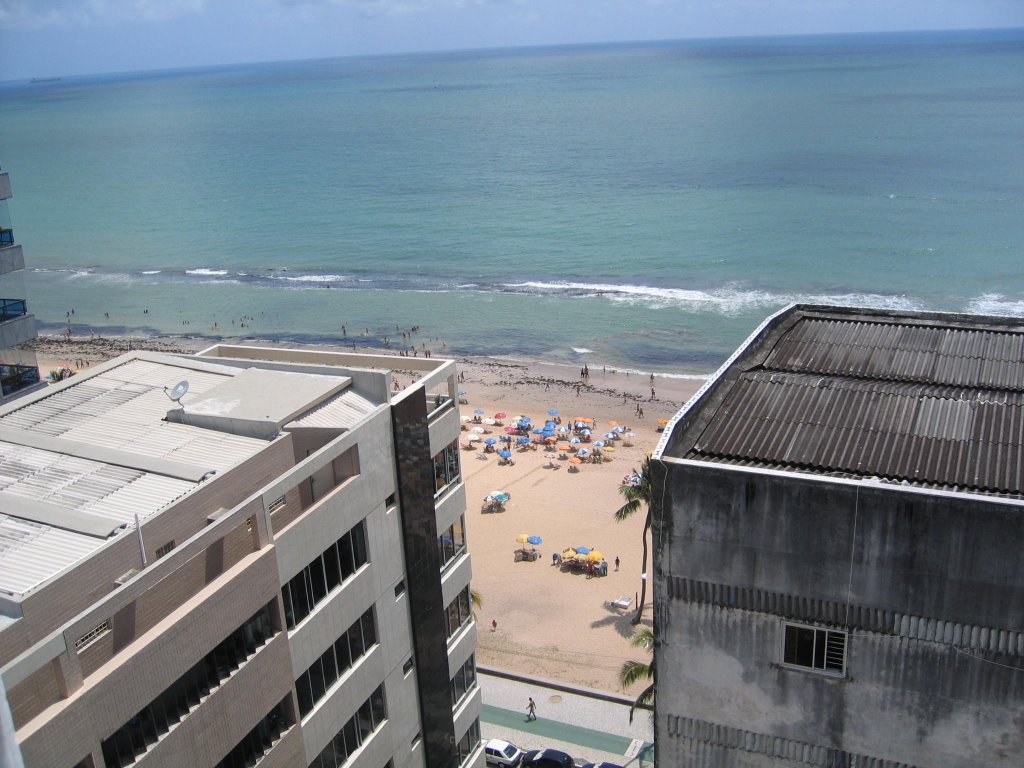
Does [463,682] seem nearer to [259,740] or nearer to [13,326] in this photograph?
[259,740]

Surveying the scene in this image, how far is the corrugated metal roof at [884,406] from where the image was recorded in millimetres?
12273

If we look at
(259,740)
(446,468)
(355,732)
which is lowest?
(355,732)

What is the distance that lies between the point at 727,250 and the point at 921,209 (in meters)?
27.3

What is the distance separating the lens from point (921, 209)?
11081 cm

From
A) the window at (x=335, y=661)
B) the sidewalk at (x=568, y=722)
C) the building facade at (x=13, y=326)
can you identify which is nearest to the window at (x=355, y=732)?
the window at (x=335, y=661)

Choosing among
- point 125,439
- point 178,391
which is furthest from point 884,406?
point 125,439

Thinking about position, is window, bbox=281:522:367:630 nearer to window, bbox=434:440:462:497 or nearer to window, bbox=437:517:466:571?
window, bbox=434:440:462:497

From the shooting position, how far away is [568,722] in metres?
29.8

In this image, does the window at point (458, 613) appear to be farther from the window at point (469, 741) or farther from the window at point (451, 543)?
the window at point (469, 741)

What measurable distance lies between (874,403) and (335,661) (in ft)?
31.0

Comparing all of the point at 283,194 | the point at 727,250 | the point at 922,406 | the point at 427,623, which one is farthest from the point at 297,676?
the point at 283,194

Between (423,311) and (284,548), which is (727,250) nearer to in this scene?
(423,311)

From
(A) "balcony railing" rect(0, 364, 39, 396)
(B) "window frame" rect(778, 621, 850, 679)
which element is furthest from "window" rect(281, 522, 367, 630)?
(A) "balcony railing" rect(0, 364, 39, 396)

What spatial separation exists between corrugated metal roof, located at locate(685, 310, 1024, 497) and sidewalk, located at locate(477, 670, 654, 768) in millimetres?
15417
